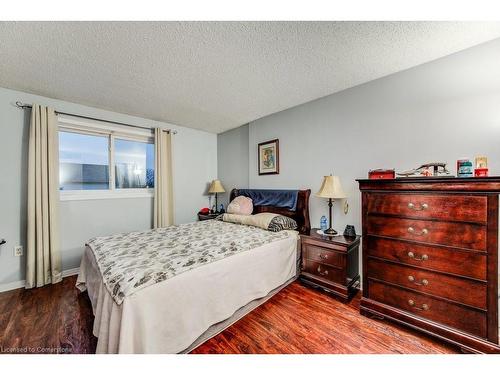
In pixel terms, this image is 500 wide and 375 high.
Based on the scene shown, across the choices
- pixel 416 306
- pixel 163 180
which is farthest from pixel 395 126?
pixel 163 180

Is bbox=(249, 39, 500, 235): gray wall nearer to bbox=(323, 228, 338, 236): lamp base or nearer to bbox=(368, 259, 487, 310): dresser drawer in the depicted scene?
bbox=(323, 228, 338, 236): lamp base

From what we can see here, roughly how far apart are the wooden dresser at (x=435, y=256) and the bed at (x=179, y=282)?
903 millimetres

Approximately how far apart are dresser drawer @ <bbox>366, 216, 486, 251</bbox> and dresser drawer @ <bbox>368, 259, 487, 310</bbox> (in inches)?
9.5

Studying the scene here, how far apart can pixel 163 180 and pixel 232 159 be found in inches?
52.4

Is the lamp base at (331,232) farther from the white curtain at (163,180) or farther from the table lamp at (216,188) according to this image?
the white curtain at (163,180)

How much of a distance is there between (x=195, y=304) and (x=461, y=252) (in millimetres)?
1862

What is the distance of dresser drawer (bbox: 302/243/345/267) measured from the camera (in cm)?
206

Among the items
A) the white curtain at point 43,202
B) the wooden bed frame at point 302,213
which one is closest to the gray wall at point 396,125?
the wooden bed frame at point 302,213

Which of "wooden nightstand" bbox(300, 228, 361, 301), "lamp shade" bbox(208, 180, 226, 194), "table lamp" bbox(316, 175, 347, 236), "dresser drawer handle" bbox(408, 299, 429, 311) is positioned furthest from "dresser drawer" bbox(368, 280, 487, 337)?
"lamp shade" bbox(208, 180, 226, 194)

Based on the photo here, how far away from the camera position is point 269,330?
1634 millimetres

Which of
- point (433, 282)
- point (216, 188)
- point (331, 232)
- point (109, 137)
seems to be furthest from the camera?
point (216, 188)

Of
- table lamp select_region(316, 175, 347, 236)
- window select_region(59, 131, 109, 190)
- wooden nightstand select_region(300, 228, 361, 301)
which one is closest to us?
wooden nightstand select_region(300, 228, 361, 301)

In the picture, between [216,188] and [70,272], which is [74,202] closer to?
[70,272]

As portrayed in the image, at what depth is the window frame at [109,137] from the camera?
272 cm
